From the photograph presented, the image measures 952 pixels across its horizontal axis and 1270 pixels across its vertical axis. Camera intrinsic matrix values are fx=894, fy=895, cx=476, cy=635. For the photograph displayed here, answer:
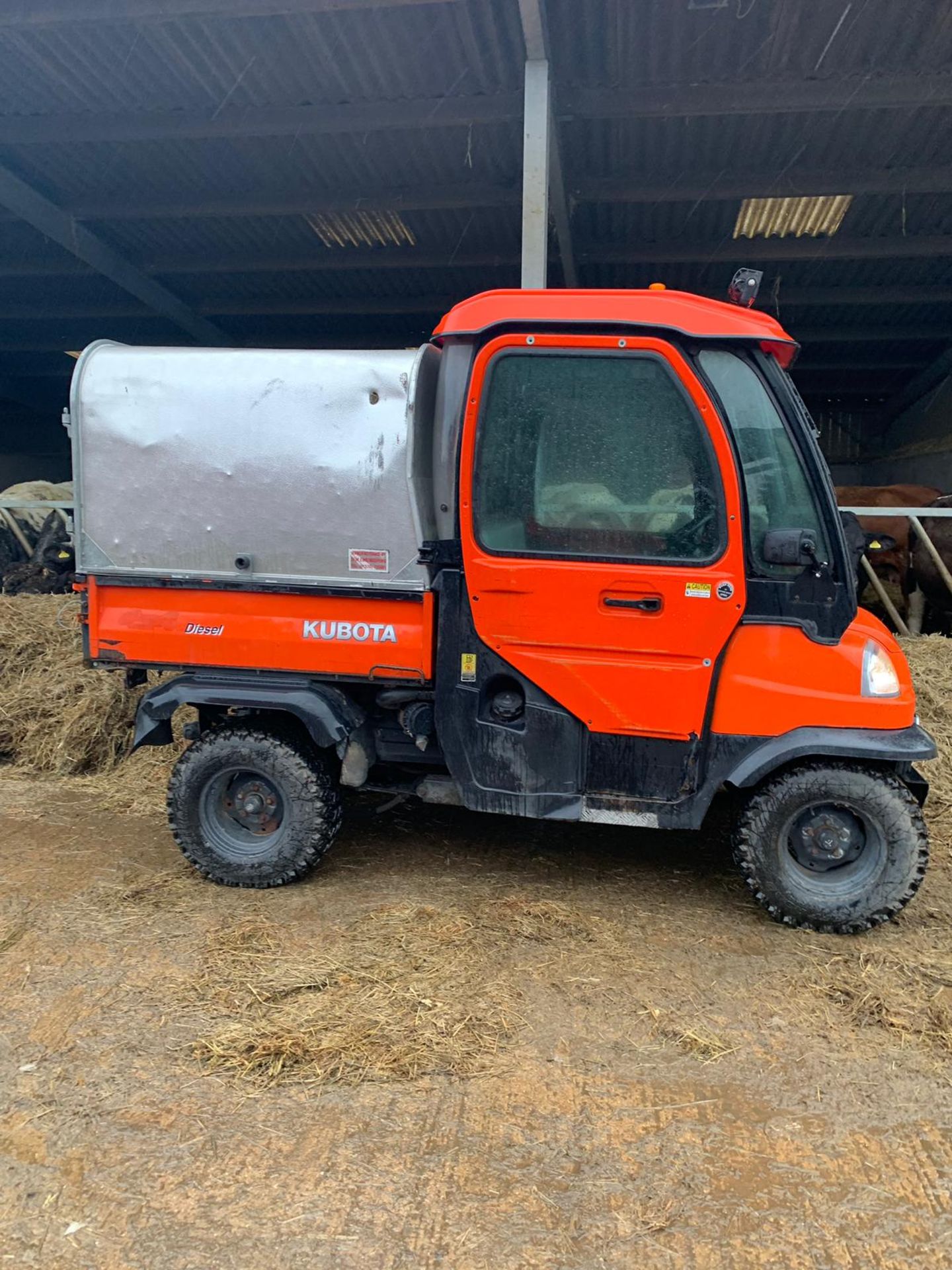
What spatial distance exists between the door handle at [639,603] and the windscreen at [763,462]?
1.33 feet

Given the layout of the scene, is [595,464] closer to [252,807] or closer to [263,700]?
[263,700]

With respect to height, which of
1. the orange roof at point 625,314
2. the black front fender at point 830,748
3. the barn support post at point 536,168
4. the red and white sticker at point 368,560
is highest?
the barn support post at point 536,168

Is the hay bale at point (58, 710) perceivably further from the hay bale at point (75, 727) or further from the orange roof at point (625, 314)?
the orange roof at point (625, 314)

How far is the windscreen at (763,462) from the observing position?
340 centimetres

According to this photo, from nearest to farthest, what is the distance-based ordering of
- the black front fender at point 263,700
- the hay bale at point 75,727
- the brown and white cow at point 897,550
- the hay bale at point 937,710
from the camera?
the black front fender at point 263,700
the hay bale at point 937,710
the hay bale at point 75,727
the brown and white cow at point 897,550

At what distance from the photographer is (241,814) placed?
4.10 metres

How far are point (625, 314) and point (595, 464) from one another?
1.87 ft

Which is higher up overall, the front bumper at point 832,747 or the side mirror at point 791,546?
the side mirror at point 791,546

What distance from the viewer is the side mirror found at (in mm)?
3332

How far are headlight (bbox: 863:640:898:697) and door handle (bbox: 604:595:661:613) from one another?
820 millimetres

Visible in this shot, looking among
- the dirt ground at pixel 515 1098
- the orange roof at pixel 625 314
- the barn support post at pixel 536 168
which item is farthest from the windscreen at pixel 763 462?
the barn support post at pixel 536 168

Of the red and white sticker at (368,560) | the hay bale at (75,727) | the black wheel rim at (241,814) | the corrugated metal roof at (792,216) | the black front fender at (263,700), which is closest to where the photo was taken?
the red and white sticker at (368,560)

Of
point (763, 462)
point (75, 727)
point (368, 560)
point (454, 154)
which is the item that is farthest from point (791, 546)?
point (454, 154)

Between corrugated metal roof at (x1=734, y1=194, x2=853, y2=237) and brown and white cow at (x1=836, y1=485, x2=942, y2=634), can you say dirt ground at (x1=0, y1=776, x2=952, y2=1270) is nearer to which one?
brown and white cow at (x1=836, y1=485, x2=942, y2=634)
